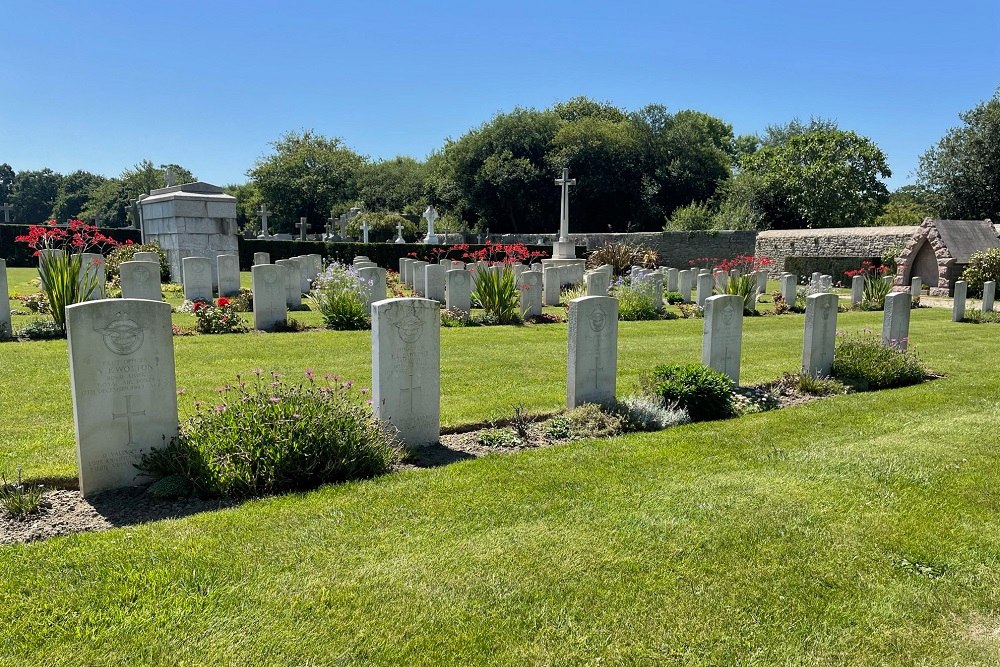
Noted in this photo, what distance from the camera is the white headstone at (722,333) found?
305 inches

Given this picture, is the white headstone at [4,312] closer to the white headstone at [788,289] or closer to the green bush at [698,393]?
the green bush at [698,393]

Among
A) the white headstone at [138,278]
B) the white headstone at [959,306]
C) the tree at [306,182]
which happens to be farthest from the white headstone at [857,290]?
the tree at [306,182]

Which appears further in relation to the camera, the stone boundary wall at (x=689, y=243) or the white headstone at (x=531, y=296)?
the stone boundary wall at (x=689, y=243)

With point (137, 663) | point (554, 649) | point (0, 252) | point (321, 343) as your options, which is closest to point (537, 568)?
point (554, 649)

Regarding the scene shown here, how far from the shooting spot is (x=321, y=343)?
10.9 metres

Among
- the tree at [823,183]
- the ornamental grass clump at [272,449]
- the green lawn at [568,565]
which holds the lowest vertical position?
the green lawn at [568,565]

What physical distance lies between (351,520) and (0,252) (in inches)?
1342

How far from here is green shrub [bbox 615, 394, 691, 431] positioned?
645 cm

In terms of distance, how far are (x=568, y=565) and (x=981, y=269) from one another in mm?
23352

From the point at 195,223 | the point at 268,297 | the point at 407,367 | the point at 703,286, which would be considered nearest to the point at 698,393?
the point at 407,367

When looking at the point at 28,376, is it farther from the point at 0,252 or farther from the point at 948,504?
the point at 0,252

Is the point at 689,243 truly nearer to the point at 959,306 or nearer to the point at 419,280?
the point at 959,306

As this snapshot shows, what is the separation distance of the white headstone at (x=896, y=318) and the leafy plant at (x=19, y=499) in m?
10.0

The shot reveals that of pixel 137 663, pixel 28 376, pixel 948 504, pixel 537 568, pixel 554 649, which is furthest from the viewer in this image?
pixel 28 376
